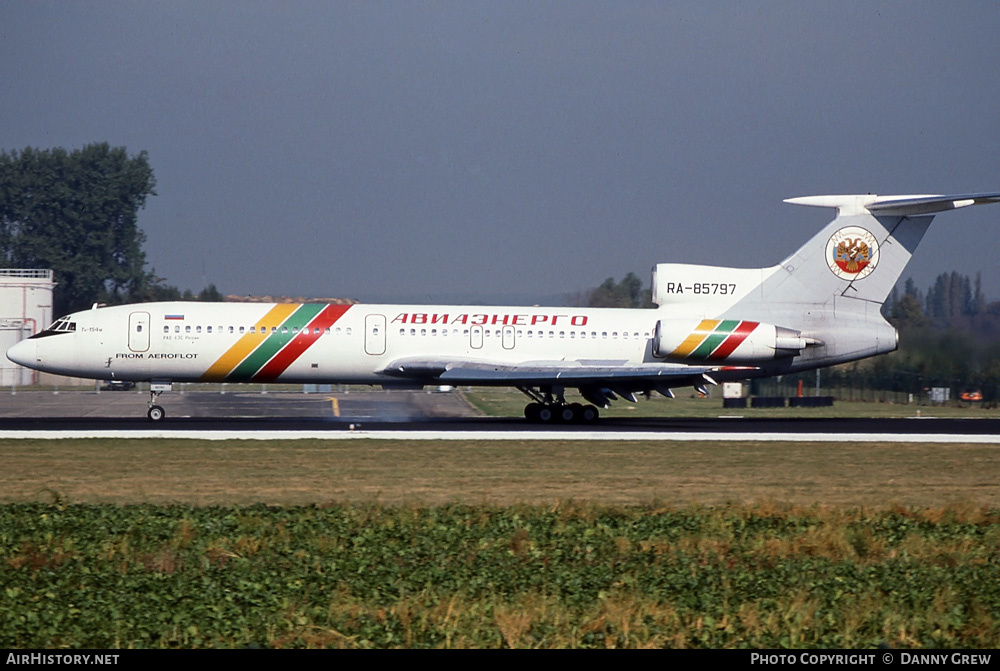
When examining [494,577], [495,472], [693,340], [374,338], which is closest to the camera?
[494,577]

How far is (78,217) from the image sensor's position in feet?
329

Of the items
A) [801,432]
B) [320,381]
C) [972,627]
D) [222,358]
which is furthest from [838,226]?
[972,627]

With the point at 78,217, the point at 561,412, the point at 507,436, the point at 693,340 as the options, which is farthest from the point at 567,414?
the point at 78,217

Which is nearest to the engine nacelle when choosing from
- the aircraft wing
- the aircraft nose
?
the aircraft wing

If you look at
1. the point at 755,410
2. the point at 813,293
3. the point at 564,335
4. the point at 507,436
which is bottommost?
the point at 507,436

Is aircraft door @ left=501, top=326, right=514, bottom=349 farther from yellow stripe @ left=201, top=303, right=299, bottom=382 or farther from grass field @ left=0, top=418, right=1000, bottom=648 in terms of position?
grass field @ left=0, top=418, right=1000, bottom=648

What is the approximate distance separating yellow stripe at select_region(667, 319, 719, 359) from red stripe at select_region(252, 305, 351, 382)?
1064 centimetres

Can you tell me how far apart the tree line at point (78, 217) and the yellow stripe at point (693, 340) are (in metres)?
67.8

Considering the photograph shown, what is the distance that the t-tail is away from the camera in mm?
33594

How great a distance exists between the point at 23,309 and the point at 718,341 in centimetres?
5216

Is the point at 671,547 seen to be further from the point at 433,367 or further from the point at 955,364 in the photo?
the point at 955,364

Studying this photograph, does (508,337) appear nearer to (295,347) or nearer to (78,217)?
(295,347)

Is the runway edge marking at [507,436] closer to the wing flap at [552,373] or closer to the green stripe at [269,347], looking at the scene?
the wing flap at [552,373]

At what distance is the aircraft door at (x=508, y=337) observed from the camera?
33.7 metres
